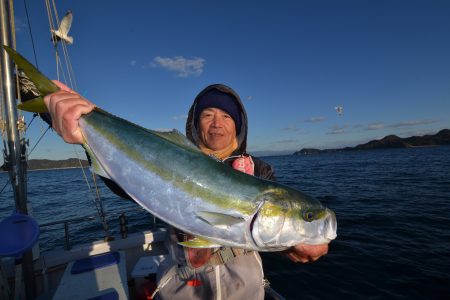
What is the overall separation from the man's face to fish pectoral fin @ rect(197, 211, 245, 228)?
5.92 ft

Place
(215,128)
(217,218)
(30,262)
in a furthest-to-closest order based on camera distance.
Answer: (30,262) → (215,128) → (217,218)

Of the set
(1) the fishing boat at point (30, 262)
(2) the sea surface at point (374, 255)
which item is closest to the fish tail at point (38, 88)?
(1) the fishing boat at point (30, 262)

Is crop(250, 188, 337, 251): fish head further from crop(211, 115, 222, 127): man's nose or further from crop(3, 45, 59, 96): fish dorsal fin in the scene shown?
crop(3, 45, 59, 96): fish dorsal fin

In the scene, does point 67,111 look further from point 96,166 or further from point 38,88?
point 96,166

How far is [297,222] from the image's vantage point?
7.38 feet

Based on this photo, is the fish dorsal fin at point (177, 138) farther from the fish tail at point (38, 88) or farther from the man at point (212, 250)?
the fish tail at point (38, 88)

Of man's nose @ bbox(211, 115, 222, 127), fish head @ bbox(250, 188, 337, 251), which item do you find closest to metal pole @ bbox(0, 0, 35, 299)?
man's nose @ bbox(211, 115, 222, 127)

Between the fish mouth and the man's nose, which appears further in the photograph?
the man's nose

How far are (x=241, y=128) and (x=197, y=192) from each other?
2.25 metres

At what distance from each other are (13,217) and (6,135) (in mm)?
1564

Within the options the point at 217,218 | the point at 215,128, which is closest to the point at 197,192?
the point at 217,218

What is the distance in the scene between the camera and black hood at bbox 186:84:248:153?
4000 mm

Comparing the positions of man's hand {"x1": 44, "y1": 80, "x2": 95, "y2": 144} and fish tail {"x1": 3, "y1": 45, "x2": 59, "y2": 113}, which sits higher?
fish tail {"x1": 3, "y1": 45, "x2": 59, "y2": 113}

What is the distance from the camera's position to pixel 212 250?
307 centimetres
